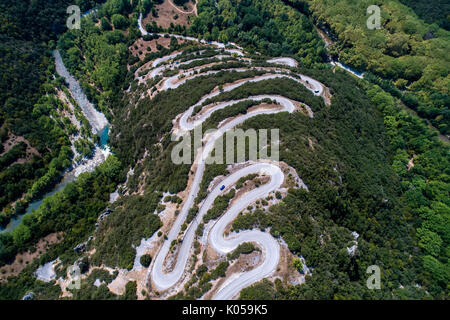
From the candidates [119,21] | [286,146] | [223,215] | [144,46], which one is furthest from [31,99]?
[286,146]

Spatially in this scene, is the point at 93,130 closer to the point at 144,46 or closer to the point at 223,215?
the point at 144,46

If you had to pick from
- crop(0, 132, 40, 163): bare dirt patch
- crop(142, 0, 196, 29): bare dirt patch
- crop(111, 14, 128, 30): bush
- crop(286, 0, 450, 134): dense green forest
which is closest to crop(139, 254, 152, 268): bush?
crop(0, 132, 40, 163): bare dirt patch

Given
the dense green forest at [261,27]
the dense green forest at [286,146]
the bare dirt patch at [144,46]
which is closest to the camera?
the dense green forest at [286,146]

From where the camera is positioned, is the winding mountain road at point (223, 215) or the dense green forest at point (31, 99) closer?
the winding mountain road at point (223, 215)

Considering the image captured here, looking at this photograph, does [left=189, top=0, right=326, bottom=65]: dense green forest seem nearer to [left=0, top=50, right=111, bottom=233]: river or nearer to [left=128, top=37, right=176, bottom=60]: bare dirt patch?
[left=128, top=37, right=176, bottom=60]: bare dirt patch

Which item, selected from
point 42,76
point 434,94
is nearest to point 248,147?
point 42,76

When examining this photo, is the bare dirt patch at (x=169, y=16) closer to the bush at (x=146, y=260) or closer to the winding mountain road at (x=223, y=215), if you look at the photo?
the winding mountain road at (x=223, y=215)

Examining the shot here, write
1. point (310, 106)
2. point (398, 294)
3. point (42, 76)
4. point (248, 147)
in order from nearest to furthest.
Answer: point (398, 294) → point (248, 147) → point (310, 106) → point (42, 76)

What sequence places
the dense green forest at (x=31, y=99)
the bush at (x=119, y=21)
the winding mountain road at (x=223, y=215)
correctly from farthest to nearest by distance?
1. the bush at (x=119, y=21)
2. the dense green forest at (x=31, y=99)
3. the winding mountain road at (x=223, y=215)

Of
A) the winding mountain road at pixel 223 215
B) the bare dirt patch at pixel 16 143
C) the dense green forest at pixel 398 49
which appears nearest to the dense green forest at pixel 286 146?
the dense green forest at pixel 398 49

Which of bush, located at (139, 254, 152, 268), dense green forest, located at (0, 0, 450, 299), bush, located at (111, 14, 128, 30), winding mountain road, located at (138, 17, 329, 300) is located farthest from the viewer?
bush, located at (111, 14, 128, 30)

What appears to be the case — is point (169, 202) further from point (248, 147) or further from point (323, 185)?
point (323, 185)
